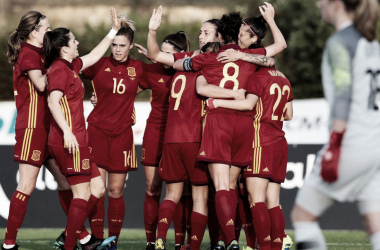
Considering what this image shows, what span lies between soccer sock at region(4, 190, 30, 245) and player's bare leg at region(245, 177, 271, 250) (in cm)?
248

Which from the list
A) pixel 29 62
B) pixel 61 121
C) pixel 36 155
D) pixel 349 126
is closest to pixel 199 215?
pixel 61 121

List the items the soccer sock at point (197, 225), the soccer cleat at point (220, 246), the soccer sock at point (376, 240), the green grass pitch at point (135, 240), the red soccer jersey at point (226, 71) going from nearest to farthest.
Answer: the soccer sock at point (376, 240) → the red soccer jersey at point (226, 71) → the soccer cleat at point (220, 246) → the soccer sock at point (197, 225) → the green grass pitch at point (135, 240)

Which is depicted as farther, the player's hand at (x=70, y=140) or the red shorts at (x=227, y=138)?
the red shorts at (x=227, y=138)

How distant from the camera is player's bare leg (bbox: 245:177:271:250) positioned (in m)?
6.63

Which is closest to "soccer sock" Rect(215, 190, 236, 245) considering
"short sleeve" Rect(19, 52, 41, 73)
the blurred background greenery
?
"short sleeve" Rect(19, 52, 41, 73)

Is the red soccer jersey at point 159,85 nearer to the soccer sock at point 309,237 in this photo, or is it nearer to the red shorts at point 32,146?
the red shorts at point 32,146

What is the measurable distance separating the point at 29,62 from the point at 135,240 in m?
3.57

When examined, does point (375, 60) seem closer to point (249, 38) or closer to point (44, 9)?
point (249, 38)

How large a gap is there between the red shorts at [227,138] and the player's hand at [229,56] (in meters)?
0.52

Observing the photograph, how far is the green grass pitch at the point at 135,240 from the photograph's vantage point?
27.7ft

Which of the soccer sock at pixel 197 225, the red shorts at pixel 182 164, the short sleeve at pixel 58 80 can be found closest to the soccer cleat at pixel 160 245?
the soccer sock at pixel 197 225

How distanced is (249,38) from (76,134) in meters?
2.10

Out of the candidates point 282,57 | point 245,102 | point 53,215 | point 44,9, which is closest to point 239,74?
point 245,102

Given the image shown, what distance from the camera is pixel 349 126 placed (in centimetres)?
435
